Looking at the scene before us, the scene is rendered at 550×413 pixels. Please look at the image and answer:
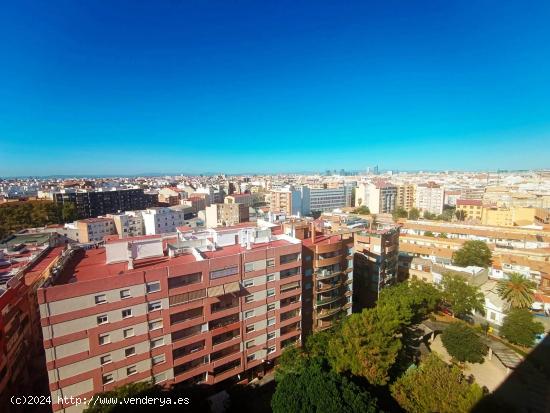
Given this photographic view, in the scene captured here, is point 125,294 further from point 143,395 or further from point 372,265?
point 372,265

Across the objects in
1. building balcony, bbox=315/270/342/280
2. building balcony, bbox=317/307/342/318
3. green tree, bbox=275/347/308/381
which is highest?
building balcony, bbox=315/270/342/280

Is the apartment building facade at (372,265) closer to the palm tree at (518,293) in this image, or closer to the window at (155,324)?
the palm tree at (518,293)

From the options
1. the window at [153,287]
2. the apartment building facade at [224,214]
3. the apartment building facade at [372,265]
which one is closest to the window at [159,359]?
the window at [153,287]

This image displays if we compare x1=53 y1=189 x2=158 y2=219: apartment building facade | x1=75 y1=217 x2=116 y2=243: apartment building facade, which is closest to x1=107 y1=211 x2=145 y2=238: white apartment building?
x1=75 y1=217 x2=116 y2=243: apartment building facade

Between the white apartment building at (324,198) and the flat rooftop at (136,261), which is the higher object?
the flat rooftop at (136,261)

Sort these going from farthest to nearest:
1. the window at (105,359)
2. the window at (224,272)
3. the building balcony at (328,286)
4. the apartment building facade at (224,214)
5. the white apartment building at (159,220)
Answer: the apartment building facade at (224,214) → the white apartment building at (159,220) → the building balcony at (328,286) → the window at (224,272) → the window at (105,359)

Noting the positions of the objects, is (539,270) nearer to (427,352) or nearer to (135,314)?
(427,352)

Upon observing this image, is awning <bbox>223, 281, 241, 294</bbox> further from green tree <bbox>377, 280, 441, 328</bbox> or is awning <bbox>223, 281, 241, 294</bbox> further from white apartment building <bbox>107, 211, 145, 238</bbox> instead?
white apartment building <bbox>107, 211, 145, 238</bbox>
